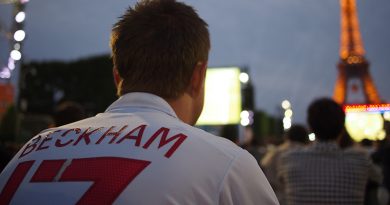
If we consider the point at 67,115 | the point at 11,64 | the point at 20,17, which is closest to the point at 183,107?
the point at 67,115

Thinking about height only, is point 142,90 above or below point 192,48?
below

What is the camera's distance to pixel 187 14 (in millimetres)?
1705

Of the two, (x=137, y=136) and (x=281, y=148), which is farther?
(x=281, y=148)

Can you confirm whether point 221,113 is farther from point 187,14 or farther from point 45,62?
point 45,62

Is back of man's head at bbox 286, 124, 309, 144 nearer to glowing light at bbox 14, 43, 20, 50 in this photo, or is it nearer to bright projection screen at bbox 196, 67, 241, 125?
bright projection screen at bbox 196, 67, 241, 125

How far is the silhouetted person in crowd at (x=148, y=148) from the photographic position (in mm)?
1250

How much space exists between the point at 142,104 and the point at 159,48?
22 centimetres

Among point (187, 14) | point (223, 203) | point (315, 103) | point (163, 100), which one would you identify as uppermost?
point (187, 14)

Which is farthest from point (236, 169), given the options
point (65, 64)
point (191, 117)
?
point (65, 64)

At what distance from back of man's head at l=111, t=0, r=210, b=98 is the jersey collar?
6 cm

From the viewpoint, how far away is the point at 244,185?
4.31ft

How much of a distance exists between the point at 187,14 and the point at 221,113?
1466 cm

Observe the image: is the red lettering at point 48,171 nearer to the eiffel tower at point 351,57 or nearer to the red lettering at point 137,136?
the red lettering at point 137,136

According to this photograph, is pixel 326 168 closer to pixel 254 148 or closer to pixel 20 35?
pixel 254 148
